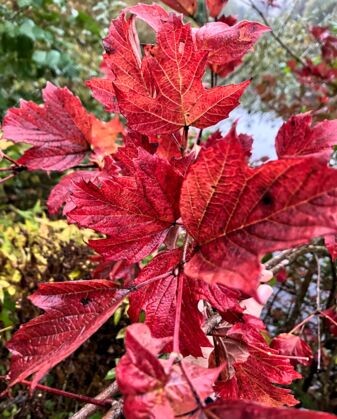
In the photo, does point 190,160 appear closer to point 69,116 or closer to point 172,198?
point 172,198

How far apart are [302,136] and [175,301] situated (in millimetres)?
243

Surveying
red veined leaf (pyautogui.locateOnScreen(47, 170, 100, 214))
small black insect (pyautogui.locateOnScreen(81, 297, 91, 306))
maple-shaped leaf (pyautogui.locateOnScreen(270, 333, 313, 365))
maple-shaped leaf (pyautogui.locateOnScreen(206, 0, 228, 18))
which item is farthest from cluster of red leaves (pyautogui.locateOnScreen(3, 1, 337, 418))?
maple-shaped leaf (pyautogui.locateOnScreen(270, 333, 313, 365))

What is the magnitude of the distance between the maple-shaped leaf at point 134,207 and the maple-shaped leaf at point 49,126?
323 mm

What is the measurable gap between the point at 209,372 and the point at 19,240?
135cm

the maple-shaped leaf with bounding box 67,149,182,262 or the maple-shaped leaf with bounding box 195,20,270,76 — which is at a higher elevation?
the maple-shaped leaf with bounding box 195,20,270,76

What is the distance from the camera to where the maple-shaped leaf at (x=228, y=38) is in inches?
21.9

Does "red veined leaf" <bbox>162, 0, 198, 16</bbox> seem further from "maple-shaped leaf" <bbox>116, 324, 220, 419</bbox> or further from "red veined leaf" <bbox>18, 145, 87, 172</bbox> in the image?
"maple-shaped leaf" <bbox>116, 324, 220, 419</bbox>

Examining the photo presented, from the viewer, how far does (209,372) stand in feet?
1.02

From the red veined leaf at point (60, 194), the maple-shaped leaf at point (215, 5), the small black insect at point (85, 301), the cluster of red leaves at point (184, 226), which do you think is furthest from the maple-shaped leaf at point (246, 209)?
the maple-shaped leaf at point (215, 5)

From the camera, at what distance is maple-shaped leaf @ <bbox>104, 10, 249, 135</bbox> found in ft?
1.46

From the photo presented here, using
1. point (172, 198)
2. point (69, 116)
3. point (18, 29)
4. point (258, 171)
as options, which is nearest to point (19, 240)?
point (69, 116)

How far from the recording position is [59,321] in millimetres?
401

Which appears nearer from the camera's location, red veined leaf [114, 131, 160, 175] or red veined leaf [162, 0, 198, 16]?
red veined leaf [114, 131, 160, 175]

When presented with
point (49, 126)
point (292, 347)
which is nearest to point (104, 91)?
point (49, 126)
